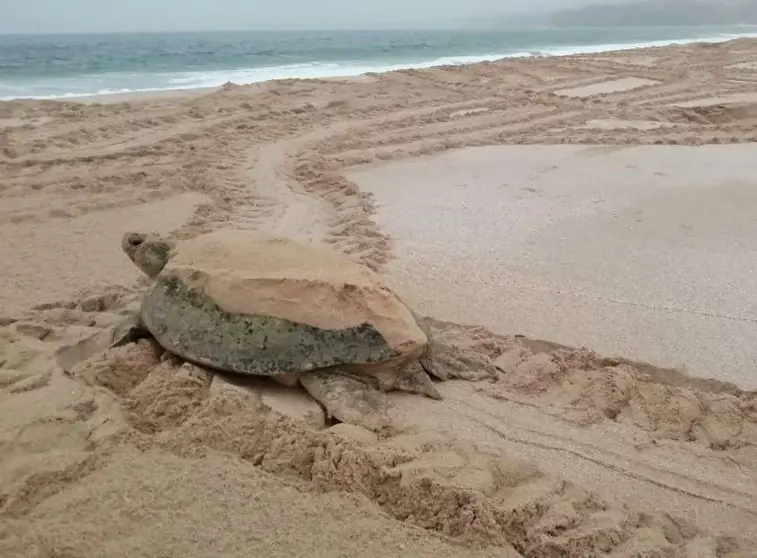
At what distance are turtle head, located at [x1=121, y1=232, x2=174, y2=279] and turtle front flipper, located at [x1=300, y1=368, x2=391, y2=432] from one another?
108 cm

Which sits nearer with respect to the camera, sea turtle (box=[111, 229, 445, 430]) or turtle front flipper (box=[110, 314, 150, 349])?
sea turtle (box=[111, 229, 445, 430])

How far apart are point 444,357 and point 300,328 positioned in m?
0.70

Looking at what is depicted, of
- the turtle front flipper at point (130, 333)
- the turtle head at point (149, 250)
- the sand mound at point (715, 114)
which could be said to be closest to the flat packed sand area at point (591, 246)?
the turtle head at point (149, 250)

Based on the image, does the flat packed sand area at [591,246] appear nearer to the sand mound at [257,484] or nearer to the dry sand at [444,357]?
the dry sand at [444,357]

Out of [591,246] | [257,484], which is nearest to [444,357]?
[257,484]

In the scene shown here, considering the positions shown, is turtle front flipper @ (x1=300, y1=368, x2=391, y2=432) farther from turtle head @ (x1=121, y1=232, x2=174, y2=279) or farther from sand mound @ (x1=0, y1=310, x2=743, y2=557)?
turtle head @ (x1=121, y1=232, x2=174, y2=279)

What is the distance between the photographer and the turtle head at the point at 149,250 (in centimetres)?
322

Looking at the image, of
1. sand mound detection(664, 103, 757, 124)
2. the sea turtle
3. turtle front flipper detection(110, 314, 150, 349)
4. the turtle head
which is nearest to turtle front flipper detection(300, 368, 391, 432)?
the sea turtle

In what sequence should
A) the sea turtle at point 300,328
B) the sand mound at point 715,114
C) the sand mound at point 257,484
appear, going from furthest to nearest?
the sand mound at point 715,114 → the sea turtle at point 300,328 → the sand mound at point 257,484

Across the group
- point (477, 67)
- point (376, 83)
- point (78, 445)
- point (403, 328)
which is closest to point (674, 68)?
point (477, 67)

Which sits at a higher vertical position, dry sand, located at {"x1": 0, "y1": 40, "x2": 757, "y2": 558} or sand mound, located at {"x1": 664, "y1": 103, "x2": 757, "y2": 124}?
sand mound, located at {"x1": 664, "y1": 103, "x2": 757, "y2": 124}

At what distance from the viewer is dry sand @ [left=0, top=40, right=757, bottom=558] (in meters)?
1.96

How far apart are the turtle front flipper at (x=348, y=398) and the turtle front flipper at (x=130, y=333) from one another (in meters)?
0.79

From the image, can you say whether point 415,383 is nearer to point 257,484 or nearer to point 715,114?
point 257,484
